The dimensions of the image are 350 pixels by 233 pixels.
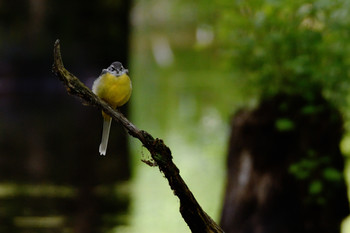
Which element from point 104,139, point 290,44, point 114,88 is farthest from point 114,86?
point 290,44

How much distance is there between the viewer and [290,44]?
24.6 ft

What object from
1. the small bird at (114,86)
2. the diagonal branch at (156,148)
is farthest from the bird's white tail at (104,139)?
the diagonal branch at (156,148)

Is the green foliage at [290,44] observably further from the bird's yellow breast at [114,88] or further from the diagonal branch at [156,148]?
the bird's yellow breast at [114,88]

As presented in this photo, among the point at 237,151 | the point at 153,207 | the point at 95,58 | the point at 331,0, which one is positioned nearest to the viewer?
the point at 331,0

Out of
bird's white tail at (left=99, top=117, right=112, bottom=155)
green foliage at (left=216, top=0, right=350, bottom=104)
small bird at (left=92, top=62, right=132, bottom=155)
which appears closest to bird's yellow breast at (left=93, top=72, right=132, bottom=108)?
small bird at (left=92, top=62, right=132, bottom=155)

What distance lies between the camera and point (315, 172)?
7.76 metres

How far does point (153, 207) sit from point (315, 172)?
12.8ft

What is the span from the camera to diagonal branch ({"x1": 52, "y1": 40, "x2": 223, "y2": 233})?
4.59m

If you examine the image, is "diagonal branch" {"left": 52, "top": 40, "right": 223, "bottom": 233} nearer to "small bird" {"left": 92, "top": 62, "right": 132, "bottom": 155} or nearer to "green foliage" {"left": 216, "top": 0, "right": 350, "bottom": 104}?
"small bird" {"left": 92, "top": 62, "right": 132, "bottom": 155}

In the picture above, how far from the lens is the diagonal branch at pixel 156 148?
4590mm

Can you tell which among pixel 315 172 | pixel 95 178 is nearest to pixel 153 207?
pixel 95 178

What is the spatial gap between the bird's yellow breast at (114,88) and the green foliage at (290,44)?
260 centimetres

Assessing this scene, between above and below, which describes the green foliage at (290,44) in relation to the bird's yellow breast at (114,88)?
above

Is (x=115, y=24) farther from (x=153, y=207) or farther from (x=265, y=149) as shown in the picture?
(x=265, y=149)
